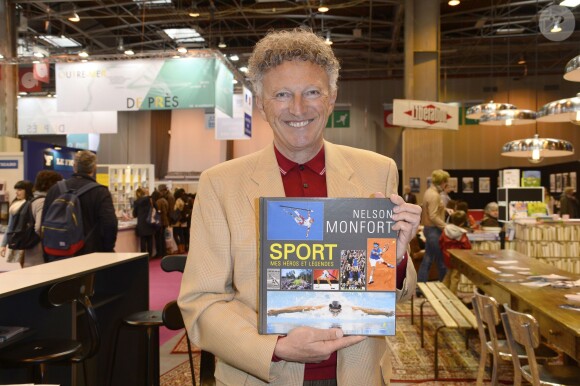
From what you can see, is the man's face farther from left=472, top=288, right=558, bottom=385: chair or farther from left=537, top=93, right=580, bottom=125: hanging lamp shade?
left=537, top=93, right=580, bottom=125: hanging lamp shade

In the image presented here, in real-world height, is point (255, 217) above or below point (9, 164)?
below

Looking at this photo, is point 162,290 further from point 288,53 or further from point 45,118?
point 288,53

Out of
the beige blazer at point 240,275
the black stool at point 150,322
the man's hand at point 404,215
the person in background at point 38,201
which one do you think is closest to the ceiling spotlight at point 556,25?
the black stool at point 150,322

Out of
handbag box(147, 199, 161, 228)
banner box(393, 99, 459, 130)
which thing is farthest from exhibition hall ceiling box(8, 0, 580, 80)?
handbag box(147, 199, 161, 228)

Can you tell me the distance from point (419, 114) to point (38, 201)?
6.59 meters

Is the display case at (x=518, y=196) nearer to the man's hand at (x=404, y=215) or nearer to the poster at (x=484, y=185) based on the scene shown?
the man's hand at (x=404, y=215)

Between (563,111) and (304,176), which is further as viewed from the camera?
(563,111)

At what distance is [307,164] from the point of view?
1518 millimetres

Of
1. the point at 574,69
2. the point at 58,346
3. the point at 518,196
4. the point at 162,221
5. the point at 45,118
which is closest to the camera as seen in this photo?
the point at 58,346

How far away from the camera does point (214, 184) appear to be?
1.46 m

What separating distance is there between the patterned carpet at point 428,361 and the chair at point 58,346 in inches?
64.2

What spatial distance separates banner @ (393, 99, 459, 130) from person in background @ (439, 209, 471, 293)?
10.1 feet

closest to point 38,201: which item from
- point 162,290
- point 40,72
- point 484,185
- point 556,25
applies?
point 162,290


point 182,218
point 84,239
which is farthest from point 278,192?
point 182,218
